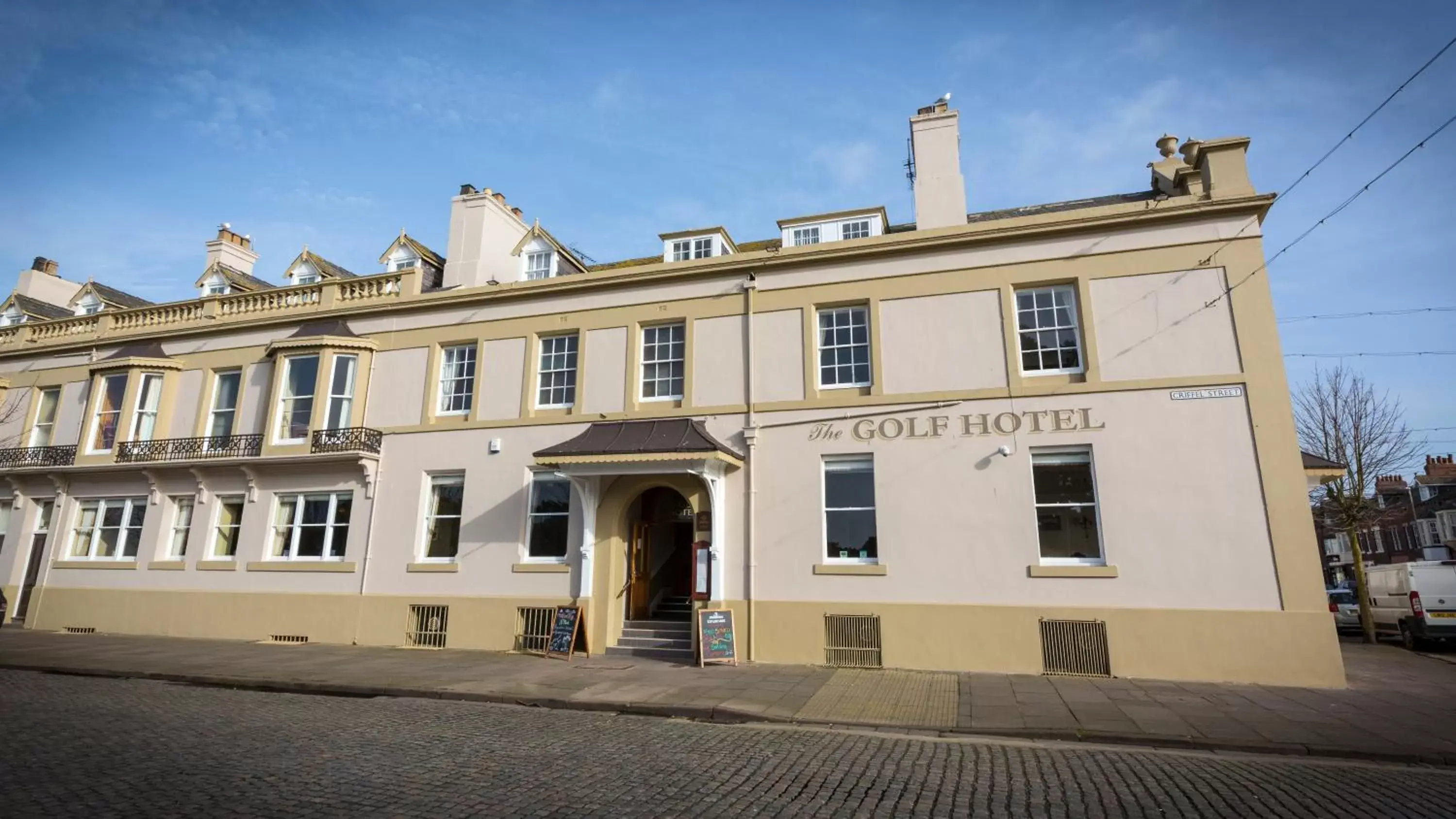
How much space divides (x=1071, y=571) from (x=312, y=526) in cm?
1722

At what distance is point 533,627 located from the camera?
1500 cm

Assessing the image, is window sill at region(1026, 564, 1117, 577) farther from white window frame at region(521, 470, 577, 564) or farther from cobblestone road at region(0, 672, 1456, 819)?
white window frame at region(521, 470, 577, 564)

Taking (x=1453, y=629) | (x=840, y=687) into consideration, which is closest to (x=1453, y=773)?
(x=840, y=687)

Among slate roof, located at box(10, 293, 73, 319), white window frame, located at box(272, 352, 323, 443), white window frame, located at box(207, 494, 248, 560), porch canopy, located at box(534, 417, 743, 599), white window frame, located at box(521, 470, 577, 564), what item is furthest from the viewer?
slate roof, located at box(10, 293, 73, 319)

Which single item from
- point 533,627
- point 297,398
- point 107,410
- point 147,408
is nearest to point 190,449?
point 147,408

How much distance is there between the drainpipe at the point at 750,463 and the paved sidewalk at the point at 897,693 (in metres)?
0.90

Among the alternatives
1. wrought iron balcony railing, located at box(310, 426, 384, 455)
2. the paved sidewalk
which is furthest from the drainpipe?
wrought iron balcony railing, located at box(310, 426, 384, 455)

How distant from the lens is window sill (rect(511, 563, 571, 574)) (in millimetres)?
15062

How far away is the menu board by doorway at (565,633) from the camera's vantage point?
14.0 m

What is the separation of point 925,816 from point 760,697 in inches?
196

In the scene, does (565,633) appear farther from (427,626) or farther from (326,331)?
(326,331)

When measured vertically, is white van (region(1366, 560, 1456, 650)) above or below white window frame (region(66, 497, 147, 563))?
below

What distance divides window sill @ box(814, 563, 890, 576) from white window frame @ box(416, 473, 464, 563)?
8.31 m

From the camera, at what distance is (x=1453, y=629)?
53.9ft
